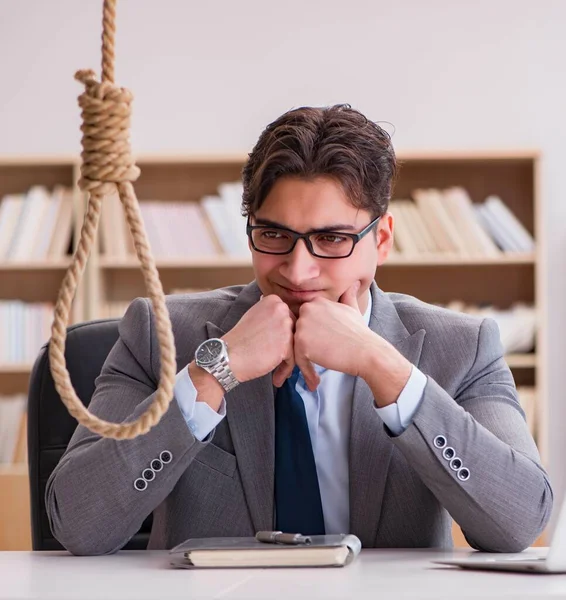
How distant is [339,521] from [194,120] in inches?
117

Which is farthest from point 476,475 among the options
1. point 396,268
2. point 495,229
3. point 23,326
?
point 23,326

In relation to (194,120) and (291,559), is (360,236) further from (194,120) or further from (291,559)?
(194,120)

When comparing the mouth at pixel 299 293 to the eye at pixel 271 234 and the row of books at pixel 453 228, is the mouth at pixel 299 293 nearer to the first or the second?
the eye at pixel 271 234

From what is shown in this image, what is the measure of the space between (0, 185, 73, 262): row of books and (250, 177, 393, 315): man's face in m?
2.37

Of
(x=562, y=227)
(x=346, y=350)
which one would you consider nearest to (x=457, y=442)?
(x=346, y=350)

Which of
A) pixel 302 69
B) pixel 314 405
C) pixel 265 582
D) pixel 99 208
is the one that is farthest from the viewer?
pixel 302 69

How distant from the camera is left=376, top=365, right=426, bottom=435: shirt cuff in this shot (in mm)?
1497

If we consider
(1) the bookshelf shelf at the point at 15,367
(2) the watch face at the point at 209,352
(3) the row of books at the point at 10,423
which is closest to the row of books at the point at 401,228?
(1) the bookshelf shelf at the point at 15,367

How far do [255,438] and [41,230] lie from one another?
2.50m

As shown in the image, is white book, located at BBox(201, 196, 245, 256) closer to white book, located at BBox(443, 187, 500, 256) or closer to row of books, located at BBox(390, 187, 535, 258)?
row of books, located at BBox(390, 187, 535, 258)

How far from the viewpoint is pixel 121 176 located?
991 mm

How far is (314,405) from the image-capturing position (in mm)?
1810

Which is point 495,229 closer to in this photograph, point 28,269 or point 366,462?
point 28,269

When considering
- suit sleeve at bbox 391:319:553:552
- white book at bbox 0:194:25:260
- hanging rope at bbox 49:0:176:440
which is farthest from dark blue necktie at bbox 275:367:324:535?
white book at bbox 0:194:25:260
